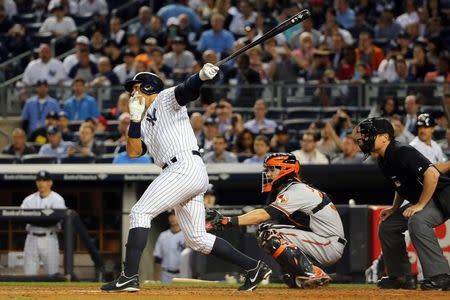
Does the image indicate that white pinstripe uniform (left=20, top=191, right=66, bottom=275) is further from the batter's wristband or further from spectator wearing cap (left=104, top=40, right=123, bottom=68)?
spectator wearing cap (left=104, top=40, right=123, bottom=68)

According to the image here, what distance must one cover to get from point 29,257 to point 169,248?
59.1 inches

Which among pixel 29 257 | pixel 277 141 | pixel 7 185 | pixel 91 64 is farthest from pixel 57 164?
pixel 91 64

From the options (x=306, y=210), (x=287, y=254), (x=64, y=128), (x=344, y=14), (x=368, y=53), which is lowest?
(x=287, y=254)

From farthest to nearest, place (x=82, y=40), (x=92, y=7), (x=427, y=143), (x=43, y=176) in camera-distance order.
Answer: (x=92, y=7) < (x=82, y=40) < (x=43, y=176) < (x=427, y=143)

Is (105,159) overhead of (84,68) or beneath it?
beneath

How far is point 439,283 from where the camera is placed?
959 centimetres

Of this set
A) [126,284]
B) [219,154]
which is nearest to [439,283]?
[126,284]

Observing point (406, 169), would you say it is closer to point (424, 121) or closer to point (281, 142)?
point (424, 121)

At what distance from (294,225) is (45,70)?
8.45 m

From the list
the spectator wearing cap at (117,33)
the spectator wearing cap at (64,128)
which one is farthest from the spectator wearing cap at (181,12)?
the spectator wearing cap at (64,128)

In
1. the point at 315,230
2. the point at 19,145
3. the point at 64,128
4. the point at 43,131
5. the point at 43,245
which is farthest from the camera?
the point at 43,131

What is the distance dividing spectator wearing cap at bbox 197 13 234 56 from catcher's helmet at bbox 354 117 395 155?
7746 millimetres

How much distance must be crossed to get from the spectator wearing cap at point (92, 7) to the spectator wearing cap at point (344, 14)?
3.82 meters

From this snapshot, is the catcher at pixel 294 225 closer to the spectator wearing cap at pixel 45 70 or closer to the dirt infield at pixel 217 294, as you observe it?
the dirt infield at pixel 217 294
